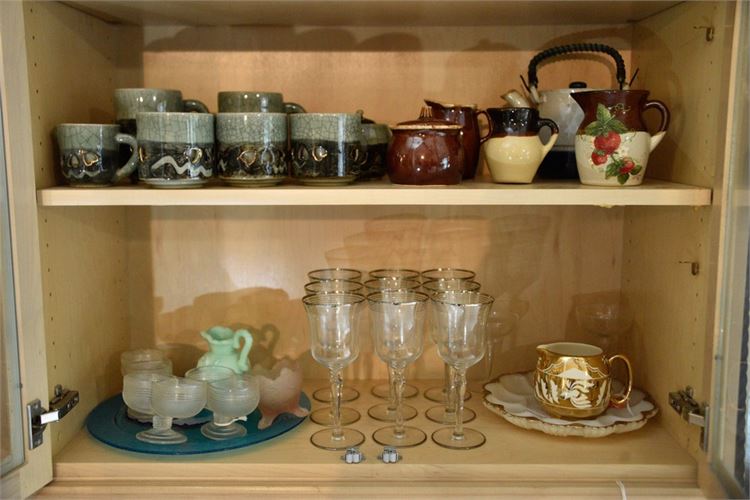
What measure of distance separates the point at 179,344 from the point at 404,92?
52cm

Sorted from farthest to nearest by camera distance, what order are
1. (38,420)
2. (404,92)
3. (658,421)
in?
(404,92) → (658,421) → (38,420)

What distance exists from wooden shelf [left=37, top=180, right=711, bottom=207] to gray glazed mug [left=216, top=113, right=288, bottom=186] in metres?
0.03

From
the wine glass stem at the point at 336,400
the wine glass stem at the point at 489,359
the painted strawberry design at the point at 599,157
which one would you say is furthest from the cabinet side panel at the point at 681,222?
the wine glass stem at the point at 336,400

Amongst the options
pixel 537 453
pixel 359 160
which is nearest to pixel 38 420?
pixel 359 160

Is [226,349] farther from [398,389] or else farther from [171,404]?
[398,389]

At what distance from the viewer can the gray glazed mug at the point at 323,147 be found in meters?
0.89

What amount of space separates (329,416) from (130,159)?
426 mm

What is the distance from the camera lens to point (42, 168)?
0.88 m

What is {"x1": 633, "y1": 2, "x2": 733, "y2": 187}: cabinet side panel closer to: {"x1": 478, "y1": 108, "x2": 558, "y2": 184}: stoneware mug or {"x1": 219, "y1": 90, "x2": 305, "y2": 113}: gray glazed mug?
{"x1": 478, "y1": 108, "x2": 558, "y2": 184}: stoneware mug

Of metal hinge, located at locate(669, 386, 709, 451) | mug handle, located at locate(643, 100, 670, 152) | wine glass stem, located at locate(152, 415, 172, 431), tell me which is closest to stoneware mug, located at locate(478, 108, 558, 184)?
mug handle, located at locate(643, 100, 670, 152)

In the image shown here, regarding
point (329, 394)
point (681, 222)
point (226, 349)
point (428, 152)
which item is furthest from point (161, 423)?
point (681, 222)

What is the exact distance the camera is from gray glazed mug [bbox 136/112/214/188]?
0.86 metres

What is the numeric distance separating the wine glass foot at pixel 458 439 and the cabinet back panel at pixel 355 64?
46 cm

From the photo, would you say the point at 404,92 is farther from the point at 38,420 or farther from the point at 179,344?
the point at 38,420
